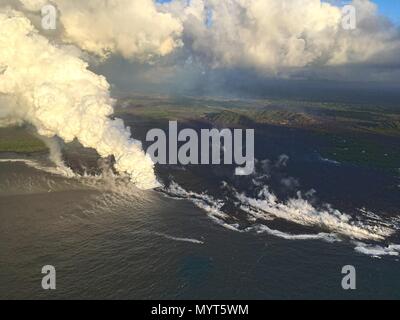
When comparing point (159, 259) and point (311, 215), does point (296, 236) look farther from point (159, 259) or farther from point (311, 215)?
point (159, 259)

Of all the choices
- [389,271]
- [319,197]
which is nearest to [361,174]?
[319,197]

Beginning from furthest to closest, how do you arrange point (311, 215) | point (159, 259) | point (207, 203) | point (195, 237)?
1. point (207, 203)
2. point (311, 215)
3. point (195, 237)
4. point (159, 259)

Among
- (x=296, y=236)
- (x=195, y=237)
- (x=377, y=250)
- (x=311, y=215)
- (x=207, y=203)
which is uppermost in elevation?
(x=207, y=203)

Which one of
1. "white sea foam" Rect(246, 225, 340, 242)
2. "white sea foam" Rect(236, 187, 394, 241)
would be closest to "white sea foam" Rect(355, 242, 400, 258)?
"white sea foam" Rect(236, 187, 394, 241)

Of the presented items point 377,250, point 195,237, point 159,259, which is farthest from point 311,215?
point 159,259

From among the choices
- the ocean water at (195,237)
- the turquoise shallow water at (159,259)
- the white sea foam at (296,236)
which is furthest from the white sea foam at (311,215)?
the turquoise shallow water at (159,259)

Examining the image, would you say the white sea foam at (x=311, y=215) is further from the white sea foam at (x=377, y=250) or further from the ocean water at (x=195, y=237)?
the white sea foam at (x=377, y=250)

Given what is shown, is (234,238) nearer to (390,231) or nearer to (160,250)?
(160,250)

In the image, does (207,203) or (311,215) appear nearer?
(311,215)

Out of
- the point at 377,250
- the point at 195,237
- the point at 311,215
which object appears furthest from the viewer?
the point at 311,215

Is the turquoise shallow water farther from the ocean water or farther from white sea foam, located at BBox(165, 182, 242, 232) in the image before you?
white sea foam, located at BBox(165, 182, 242, 232)
